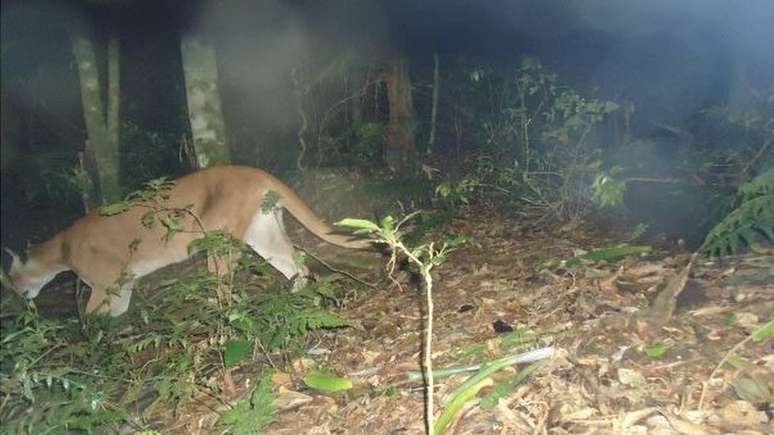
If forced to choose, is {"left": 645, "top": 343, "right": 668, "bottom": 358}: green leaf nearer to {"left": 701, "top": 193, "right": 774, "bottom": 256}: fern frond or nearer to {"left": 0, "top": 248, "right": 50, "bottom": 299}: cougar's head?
{"left": 701, "top": 193, "right": 774, "bottom": 256}: fern frond

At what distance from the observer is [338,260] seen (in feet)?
19.2

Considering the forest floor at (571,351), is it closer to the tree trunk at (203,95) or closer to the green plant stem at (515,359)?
the green plant stem at (515,359)

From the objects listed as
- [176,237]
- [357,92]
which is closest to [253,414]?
[176,237]

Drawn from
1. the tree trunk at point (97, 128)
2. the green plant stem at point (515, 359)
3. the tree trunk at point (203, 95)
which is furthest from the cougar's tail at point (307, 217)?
the tree trunk at point (97, 128)

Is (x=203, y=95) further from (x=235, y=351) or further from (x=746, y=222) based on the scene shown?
(x=746, y=222)

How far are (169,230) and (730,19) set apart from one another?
4.38 metres

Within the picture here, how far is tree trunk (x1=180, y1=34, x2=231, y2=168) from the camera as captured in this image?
5711mm

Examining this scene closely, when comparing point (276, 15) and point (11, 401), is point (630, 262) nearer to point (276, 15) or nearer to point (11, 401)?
point (11, 401)

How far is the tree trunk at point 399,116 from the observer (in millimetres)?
7539

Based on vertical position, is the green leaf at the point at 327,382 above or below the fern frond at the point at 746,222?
below

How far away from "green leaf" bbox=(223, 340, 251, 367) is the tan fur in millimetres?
1376

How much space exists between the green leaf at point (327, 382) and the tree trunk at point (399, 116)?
175 inches

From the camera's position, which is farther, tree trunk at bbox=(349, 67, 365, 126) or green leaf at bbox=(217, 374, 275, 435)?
tree trunk at bbox=(349, 67, 365, 126)

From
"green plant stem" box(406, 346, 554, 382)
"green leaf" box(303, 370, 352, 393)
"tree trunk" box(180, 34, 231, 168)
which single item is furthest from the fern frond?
"tree trunk" box(180, 34, 231, 168)
